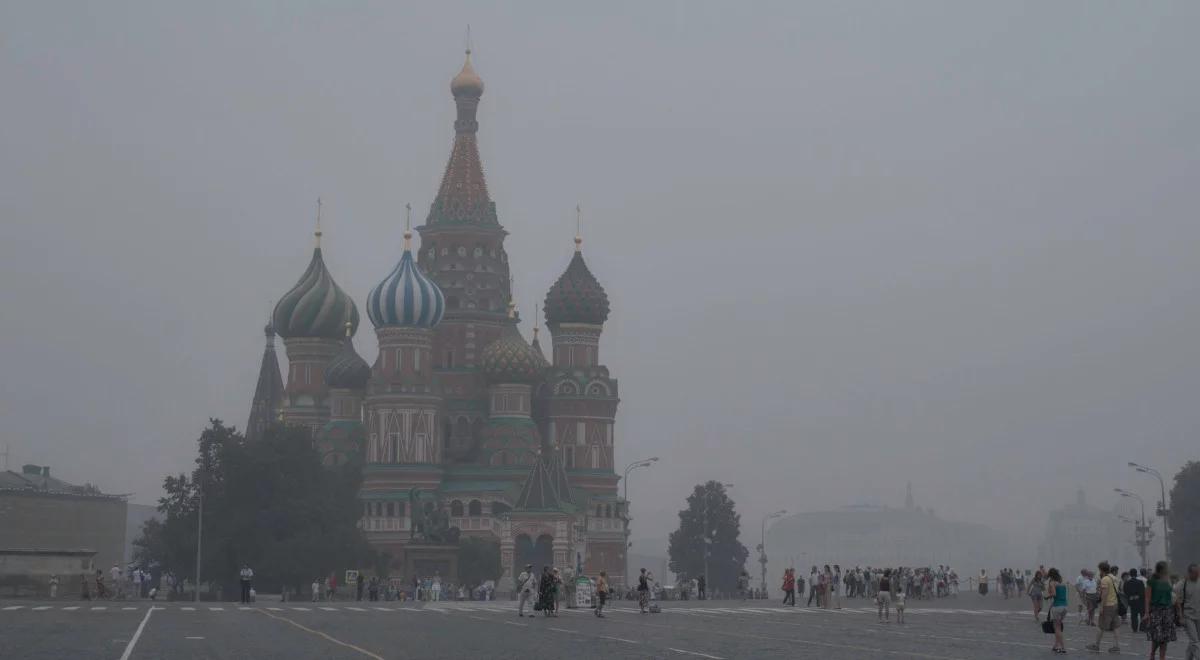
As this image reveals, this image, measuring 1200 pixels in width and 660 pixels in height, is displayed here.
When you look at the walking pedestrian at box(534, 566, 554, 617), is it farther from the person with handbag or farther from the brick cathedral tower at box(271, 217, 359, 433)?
the brick cathedral tower at box(271, 217, 359, 433)

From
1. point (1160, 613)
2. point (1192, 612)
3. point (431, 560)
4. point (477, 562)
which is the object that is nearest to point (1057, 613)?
point (1160, 613)

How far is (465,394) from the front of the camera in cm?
11962

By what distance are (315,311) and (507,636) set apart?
9639 centimetres

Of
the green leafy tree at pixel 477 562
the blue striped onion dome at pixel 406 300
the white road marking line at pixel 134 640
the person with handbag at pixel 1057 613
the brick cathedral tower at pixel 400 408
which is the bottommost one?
the white road marking line at pixel 134 640

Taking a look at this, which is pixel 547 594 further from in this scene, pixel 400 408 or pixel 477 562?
pixel 400 408

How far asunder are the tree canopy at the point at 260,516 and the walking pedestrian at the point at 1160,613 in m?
69.0

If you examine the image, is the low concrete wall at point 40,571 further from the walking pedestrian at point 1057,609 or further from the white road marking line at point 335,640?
the walking pedestrian at point 1057,609

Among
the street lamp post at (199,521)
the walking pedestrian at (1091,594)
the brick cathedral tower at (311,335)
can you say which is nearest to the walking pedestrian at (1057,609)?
the walking pedestrian at (1091,594)

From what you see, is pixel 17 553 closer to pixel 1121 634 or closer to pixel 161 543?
pixel 161 543

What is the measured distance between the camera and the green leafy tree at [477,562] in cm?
10306

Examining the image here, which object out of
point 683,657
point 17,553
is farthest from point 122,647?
point 17,553

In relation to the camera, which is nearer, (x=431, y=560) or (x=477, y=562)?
(x=431, y=560)

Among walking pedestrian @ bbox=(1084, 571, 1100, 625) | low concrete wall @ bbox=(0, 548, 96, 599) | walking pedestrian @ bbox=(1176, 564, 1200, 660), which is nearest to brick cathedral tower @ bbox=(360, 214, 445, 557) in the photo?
low concrete wall @ bbox=(0, 548, 96, 599)

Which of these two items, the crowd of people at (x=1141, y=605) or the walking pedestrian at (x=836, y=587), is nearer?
the crowd of people at (x=1141, y=605)
